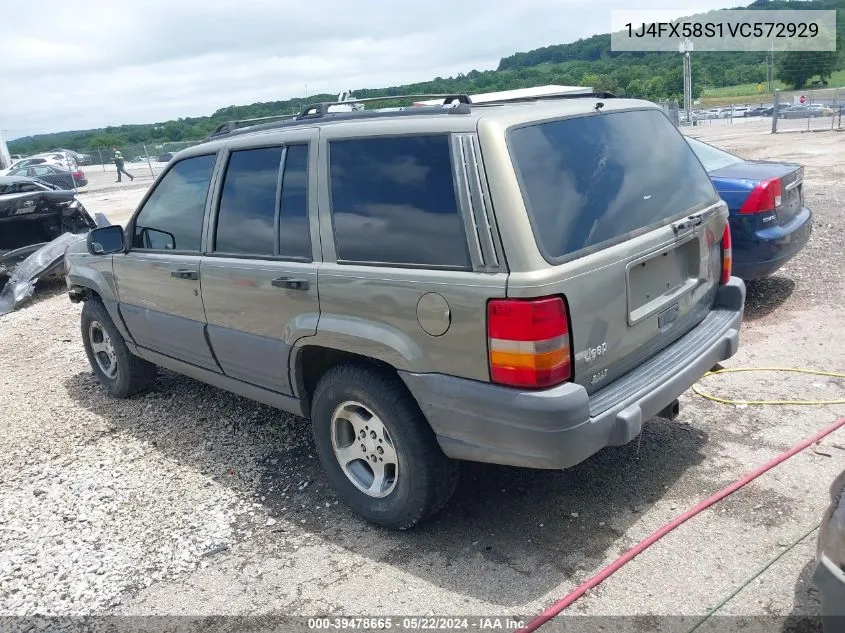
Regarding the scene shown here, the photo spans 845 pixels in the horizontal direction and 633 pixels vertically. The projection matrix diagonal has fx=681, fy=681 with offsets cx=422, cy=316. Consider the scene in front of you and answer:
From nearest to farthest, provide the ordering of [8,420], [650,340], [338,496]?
[650,340] < [338,496] < [8,420]

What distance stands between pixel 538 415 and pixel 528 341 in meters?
0.29

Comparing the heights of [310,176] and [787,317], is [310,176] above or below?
above

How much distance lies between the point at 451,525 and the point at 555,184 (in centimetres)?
175

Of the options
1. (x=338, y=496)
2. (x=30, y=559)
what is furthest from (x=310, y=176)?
(x=30, y=559)

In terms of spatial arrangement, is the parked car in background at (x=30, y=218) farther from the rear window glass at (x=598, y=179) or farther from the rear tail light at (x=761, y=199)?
the rear tail light at (x=761, y=199)

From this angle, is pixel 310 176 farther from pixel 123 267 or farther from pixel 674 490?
pixel 674 490

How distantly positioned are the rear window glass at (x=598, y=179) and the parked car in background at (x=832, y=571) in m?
1.30

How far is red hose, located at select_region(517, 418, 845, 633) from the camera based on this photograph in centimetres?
273

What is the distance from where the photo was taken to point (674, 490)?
349cm

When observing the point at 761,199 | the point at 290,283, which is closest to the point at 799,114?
the point at 761,199

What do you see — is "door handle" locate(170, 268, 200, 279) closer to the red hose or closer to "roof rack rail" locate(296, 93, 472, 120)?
"roof rack rail" locate(296, 93, 472, 120)

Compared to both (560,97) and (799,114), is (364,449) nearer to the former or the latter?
(560,97)

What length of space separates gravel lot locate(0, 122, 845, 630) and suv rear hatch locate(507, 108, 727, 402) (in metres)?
0.78

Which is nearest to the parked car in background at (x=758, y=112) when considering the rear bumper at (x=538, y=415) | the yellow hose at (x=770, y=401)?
the yellow hose at (x=770, y=401)
